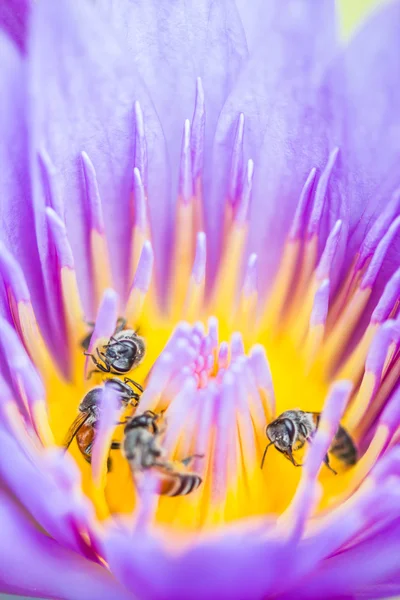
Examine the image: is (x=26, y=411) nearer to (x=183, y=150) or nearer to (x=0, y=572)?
(x=0, y=572)

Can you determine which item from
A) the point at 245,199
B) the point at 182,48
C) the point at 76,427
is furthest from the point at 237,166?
the point at 76,427

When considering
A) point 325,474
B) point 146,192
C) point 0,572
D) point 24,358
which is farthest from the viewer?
point 146,192

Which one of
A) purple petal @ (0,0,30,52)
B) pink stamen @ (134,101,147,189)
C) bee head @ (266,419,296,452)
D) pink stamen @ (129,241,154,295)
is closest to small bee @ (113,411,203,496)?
bee head @ (266,419,296,452)

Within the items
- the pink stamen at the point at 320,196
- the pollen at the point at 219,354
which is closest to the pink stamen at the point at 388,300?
the pollen at the point at 219,354

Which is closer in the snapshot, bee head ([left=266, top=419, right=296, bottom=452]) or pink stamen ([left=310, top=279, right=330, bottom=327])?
bee head ([left=266, top=419, right=296, bottom=452])

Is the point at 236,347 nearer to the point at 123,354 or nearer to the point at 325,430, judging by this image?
the point at 123,354

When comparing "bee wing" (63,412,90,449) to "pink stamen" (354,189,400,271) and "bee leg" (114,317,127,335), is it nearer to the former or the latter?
"bee leg" (114,317,127,335)

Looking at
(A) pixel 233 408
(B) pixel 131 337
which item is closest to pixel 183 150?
(B) pixel 131 337
